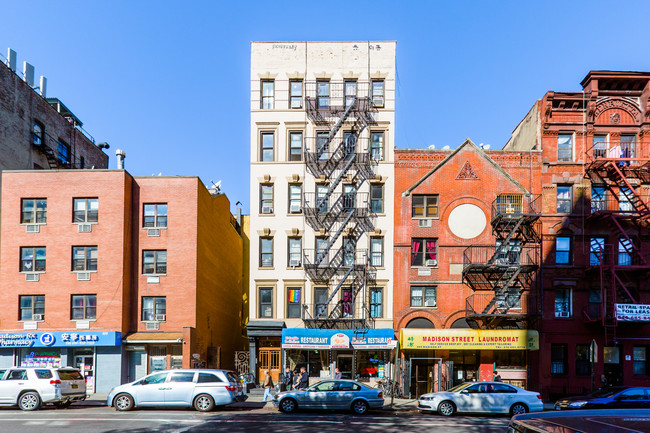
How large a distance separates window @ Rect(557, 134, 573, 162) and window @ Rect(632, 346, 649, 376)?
10842 millimetres

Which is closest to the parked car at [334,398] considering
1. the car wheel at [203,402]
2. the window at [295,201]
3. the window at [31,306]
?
the car wheel at [203,402]

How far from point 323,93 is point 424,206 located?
866cm

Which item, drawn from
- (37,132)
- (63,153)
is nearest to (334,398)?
(37,132)

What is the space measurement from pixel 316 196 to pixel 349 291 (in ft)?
18.3

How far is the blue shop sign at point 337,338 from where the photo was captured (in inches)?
1209

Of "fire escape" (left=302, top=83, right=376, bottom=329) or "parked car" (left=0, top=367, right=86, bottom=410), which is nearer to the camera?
"parked car" (left=0, top=367, right=86, bottom=410)

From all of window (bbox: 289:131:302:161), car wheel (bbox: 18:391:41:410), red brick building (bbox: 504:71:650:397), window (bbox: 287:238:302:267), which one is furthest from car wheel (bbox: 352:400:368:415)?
window (bbox: 289:131:302:161)

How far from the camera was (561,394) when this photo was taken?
30828 millimetres

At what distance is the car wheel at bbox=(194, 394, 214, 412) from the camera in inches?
858

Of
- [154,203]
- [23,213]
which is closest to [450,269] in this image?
[154,203]

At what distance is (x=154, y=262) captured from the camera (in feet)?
103

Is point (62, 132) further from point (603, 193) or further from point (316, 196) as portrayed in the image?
point (603, 193)

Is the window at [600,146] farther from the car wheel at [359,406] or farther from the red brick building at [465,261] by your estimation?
the car wheel at [359,406]

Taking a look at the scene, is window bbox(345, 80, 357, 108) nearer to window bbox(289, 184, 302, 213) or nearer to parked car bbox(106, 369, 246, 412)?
window bbox(289, 184, 302, 213)
